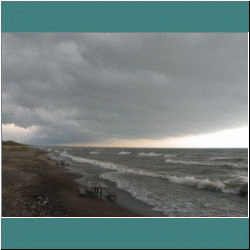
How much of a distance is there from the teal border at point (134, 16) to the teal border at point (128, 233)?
3168mm

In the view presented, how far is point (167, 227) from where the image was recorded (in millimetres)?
3188

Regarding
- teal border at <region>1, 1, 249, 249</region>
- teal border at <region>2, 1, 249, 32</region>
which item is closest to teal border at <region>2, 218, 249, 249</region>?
teal border at <region>1, 1, 249, 249</region>

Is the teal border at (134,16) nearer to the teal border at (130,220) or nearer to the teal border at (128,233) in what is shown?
the teal border at (130,220)

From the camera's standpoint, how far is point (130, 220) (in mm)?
3240

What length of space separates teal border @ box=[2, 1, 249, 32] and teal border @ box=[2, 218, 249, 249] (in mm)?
3168

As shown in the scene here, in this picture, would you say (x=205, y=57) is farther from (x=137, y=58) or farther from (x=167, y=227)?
(x=167, y=227)

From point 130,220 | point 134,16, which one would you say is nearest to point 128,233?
point 130,220

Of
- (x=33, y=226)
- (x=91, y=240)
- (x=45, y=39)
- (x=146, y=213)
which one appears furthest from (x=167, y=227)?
(x=45, y=39)

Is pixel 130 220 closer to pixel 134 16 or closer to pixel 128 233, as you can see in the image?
pixel 128 233

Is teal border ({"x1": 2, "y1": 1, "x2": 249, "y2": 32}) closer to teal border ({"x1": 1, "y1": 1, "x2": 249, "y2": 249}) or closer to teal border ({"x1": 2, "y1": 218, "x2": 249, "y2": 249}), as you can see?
teal border ({"x1": 1, "y1": 1, "x2": 249, "y2": 249})

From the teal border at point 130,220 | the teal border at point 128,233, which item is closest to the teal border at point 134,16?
the teal border at point 130,220

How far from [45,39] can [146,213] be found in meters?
4.47

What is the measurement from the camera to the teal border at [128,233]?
307cm

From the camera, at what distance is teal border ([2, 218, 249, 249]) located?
10.1 feet
